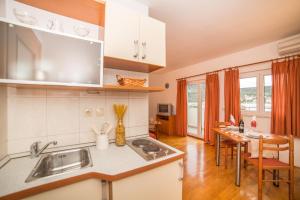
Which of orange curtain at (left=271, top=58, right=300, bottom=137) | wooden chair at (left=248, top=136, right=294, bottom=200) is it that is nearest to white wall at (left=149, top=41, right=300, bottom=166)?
orange curtain at (left=271, top=58, right=300, bottom=137)

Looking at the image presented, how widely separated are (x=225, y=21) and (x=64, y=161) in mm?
2596

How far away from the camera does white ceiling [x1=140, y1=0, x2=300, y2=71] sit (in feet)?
5.12

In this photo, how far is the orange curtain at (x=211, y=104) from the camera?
3531mm

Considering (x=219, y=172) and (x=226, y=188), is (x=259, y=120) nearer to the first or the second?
(x=219, y=172)

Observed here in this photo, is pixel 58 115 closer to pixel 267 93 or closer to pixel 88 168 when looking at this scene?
pixel 88 168

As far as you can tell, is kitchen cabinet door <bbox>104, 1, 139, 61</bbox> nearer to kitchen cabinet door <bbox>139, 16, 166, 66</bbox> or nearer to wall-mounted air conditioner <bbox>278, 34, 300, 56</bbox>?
kitchen cabinet door <bbox>139, 16, 166, 66</bbox>

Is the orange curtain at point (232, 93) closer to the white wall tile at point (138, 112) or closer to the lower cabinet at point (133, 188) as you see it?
the white wall tile at point (138, 112)

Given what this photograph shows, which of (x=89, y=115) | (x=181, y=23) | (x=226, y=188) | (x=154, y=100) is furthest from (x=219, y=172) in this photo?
(x=154, y=100)

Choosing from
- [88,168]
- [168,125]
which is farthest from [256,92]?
[88,168]

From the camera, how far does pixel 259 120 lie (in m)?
2.85

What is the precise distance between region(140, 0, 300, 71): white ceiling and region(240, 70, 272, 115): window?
0.67m

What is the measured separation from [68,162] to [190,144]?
327cm

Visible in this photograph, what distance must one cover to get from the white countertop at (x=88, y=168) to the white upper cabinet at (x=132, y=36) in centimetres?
84

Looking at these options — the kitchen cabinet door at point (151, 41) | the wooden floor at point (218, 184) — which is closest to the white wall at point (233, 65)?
the wooden floor at point (218, 184)
